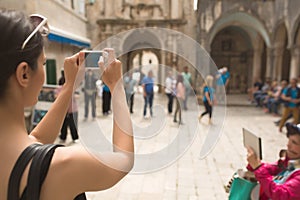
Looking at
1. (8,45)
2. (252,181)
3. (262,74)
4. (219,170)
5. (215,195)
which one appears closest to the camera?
(8,45)

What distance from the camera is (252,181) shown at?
6.63 ft

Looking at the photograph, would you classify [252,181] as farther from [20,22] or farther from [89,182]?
[20,22]

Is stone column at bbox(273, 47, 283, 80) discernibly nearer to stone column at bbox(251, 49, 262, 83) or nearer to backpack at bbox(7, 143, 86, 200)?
stone column at bbox(251, 49, 262, 83)

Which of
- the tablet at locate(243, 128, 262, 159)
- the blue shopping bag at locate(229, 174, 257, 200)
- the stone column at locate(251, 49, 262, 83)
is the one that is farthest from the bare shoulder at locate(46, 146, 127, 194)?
the stone column at locate(251, 49, 262, 83)

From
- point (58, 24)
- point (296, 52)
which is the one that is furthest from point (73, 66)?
point (296, 52)

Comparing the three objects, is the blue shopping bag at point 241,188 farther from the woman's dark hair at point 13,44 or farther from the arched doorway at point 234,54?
the arched doorway at point 234,54

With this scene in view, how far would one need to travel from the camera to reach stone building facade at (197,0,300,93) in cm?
1032

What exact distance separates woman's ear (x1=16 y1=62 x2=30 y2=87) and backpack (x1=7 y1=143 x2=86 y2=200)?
0.19 meters

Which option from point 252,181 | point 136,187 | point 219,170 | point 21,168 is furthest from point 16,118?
point 219,170

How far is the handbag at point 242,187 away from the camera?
2004mm

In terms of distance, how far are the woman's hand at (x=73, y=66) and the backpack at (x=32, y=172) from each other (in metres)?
0.42

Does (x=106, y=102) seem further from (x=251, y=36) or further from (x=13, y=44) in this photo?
(x=251, y=36)

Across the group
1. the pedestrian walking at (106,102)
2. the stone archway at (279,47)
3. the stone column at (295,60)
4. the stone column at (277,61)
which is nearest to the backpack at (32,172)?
the pedestrian walking at (106,102)

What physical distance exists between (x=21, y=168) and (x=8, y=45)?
33 cm
